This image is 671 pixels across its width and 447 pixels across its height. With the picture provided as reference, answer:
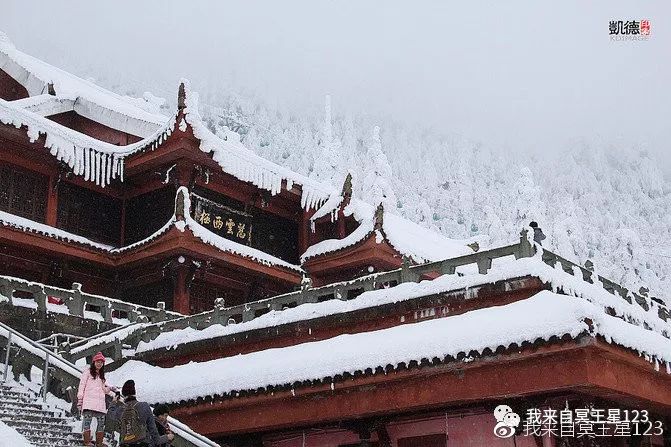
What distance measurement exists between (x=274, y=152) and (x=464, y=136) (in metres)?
38.2

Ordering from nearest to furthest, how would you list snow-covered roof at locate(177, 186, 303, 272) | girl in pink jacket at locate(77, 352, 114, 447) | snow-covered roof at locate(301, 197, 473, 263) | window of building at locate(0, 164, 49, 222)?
girl in pink jacket at locate(77, 352, 114, 447) → window of building at locate(0, 164, 49, 222) → snow-covered roof at locate(177, 186, 303, 272) → snow-covered roof at locate(301, 197, 473, 263)

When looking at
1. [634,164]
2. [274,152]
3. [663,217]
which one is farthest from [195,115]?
[634,164]

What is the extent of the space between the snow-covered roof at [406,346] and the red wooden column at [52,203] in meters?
6.94

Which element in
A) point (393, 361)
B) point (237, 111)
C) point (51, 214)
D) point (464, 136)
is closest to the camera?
point (393, 361)

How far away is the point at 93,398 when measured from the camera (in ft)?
34.6

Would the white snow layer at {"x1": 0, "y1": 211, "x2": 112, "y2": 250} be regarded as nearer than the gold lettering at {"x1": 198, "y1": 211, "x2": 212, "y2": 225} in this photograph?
Yes

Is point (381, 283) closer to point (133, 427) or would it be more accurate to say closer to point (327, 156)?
point (133, 427)

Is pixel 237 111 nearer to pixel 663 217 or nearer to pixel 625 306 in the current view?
pixel 663 217

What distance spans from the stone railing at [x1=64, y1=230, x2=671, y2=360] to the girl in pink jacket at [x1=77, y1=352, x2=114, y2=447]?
16.8 ft

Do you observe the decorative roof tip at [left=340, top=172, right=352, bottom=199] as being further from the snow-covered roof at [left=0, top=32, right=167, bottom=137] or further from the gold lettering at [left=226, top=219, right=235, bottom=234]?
the snow-covered roof at [left=0, top=32, right=167, bottom=137]

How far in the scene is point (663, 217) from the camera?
103 meters

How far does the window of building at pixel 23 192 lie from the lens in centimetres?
2106

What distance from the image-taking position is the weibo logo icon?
12.8 m

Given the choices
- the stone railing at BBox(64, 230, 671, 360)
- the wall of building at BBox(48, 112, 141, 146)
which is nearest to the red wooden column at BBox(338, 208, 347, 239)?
the wall of building at BBox(48, 112, 141, 146)
